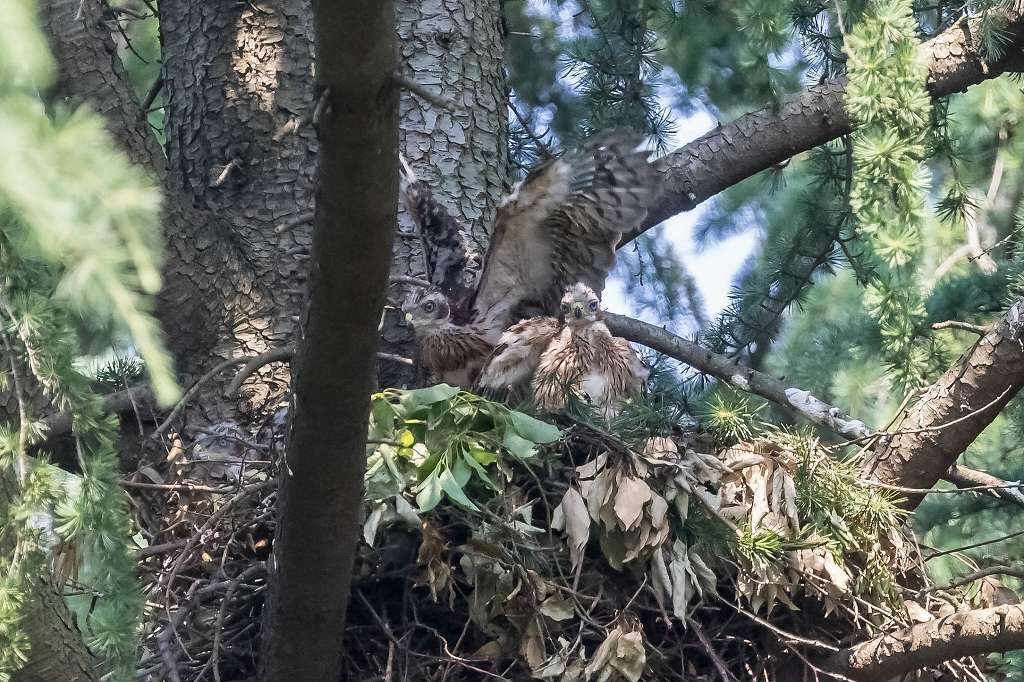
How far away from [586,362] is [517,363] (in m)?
0.23

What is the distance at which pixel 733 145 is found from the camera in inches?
168

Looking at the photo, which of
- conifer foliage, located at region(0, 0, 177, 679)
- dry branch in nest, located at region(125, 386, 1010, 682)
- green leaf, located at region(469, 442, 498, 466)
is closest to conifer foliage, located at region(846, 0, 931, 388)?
dry branch in nest, located at region(125, 386, 1010, 682)

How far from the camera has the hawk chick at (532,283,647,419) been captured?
147 inches

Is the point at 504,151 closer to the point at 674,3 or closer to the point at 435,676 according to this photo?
the point at 674,3

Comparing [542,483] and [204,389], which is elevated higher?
[204,389]

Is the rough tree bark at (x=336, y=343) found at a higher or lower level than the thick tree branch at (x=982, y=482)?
lower

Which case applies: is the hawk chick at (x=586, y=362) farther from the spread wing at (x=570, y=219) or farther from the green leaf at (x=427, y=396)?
the green leaf at (x=427, y=396)

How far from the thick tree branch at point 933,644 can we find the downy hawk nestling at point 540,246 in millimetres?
1595

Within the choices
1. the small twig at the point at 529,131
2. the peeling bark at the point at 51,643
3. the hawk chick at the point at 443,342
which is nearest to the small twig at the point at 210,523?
the peeling bark at the point at 51,643

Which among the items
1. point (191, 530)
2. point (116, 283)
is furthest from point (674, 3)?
point (116, 283)

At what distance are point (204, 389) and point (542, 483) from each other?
1240 millimetres

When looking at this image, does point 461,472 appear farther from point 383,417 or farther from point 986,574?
point 986,574

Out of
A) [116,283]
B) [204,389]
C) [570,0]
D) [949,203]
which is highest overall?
[570,0]

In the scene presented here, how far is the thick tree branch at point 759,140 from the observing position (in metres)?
3.93
